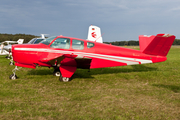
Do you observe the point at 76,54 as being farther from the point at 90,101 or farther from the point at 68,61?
the point at 90,101

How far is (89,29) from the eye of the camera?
2014cm

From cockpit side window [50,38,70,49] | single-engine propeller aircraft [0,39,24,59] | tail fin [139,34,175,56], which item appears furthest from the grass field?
single-engine propeller aircraft [0,39,24,59]

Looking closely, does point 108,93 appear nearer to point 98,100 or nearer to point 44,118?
point 98,100

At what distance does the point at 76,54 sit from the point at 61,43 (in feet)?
2.92

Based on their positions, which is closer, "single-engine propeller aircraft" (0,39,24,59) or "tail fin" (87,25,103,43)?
"single-engine propeller aircraft" (0,39,24,59)

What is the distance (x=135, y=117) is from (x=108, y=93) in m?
1.84

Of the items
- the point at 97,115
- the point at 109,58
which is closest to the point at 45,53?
the point at 109,58

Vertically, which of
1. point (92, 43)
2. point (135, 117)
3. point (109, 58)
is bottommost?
point (135, 117)

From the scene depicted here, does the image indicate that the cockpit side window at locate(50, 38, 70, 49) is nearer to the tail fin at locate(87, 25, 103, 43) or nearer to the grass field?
the grass field

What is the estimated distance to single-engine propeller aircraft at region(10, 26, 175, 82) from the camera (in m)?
6.81

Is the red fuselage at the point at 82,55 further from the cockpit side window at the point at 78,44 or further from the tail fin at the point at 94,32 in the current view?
the tail fin at the point at 94,32

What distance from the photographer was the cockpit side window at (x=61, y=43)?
702 centimetres

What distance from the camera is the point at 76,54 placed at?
7.08 metres

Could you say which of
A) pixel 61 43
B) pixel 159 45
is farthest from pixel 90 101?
pixel 159 45
